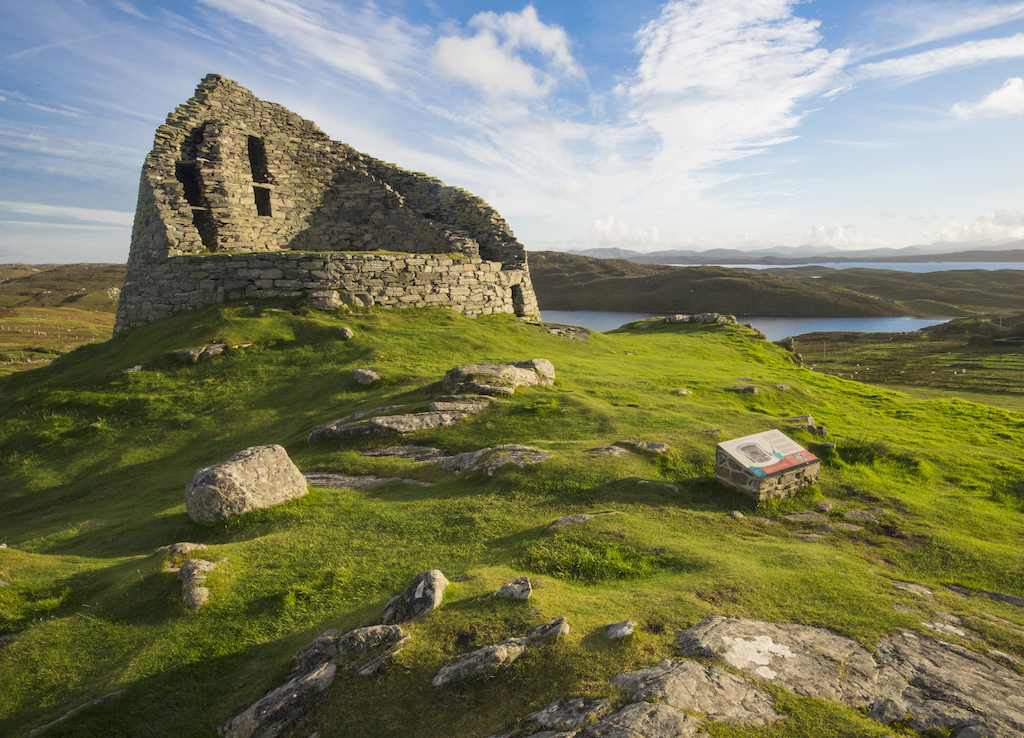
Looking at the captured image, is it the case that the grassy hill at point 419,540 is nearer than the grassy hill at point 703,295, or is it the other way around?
the grassy hill at point 419,540

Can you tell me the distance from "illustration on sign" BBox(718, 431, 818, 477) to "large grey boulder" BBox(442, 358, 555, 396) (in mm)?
6351

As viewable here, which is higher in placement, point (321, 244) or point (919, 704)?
point (321, 244)

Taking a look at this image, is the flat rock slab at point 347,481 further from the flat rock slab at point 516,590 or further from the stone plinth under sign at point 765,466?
the stone plinth under sign at point 765,466

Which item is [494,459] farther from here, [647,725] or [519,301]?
[519,301]

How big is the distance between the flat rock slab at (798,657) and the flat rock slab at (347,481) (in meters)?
6.72

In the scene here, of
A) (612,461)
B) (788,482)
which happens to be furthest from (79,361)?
(788,482)

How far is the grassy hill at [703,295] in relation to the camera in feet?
402

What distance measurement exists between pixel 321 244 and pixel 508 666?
2917cm

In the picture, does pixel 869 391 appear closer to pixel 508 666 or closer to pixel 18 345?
pixel 508 666

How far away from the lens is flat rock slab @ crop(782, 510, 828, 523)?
9.55m

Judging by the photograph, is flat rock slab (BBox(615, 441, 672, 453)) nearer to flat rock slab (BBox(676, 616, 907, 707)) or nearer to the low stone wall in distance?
flat rock slab (BBox(676, 616, 907, 707))

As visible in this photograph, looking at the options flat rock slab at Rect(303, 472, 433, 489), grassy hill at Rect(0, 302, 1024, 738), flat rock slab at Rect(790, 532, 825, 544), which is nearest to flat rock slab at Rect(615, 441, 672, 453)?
grassy hill at Rect(0, 302, 1024, 738)

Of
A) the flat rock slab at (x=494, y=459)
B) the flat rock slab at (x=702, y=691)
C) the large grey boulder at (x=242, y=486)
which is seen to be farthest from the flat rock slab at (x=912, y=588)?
the large grey boulder at (x=242, y=486)

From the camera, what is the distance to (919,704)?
176 inches
